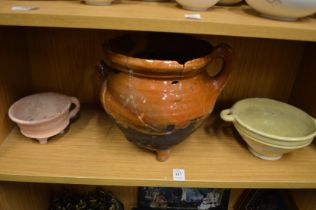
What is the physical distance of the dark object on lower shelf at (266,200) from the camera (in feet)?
2.80

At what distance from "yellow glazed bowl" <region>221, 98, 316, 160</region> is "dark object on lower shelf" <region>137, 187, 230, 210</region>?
362 millimetres

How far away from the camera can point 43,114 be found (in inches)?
27.5

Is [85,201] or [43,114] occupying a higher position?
[43,114]

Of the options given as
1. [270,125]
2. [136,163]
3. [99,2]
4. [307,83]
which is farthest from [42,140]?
[307,83]

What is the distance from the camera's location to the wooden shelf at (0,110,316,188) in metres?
0.59

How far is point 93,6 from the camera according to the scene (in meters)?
0.53

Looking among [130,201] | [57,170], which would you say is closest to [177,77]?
[57,170]

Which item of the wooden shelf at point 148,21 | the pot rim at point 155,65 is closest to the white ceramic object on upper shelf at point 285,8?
the wooden shelf at point 148,21

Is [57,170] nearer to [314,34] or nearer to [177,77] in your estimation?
[177,77]

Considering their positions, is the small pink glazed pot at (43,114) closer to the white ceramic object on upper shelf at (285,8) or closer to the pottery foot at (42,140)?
the pottery foot at (42,140)

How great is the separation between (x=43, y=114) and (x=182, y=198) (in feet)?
1.90

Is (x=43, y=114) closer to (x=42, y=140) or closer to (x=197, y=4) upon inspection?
(x=42, y=140)

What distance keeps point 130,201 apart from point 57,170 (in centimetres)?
50

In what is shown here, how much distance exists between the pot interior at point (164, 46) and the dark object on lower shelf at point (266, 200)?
58 cm
